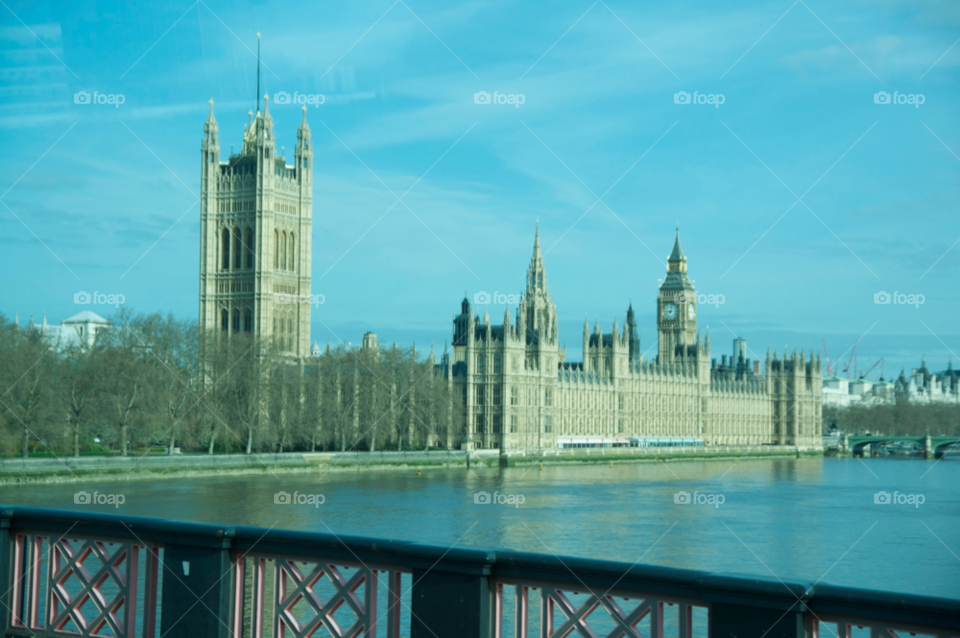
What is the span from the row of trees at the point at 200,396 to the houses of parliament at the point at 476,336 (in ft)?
13.3

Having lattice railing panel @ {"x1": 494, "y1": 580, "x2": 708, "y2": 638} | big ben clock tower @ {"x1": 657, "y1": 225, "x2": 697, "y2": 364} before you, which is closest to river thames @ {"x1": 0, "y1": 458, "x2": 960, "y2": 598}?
lattice railing panel @ {"x1": 494, "y1": 580, "x2": 708, "y2": 638}

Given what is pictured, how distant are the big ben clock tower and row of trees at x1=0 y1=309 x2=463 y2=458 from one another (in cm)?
3851

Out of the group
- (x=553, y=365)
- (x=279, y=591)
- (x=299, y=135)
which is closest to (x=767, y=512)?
(x=279, y=591)

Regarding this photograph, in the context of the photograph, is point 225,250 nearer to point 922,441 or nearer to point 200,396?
point 200,396

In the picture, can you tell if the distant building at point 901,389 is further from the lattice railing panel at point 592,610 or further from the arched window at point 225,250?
the lattice railing panel at point 592,610

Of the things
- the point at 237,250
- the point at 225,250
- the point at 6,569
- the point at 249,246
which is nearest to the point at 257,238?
the point at 249,246

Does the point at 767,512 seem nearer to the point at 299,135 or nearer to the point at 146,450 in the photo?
the point at 146,450

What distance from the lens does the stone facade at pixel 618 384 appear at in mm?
70625

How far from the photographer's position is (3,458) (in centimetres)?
3644

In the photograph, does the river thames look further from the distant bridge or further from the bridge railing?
the distant bridge

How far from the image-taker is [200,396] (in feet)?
161
